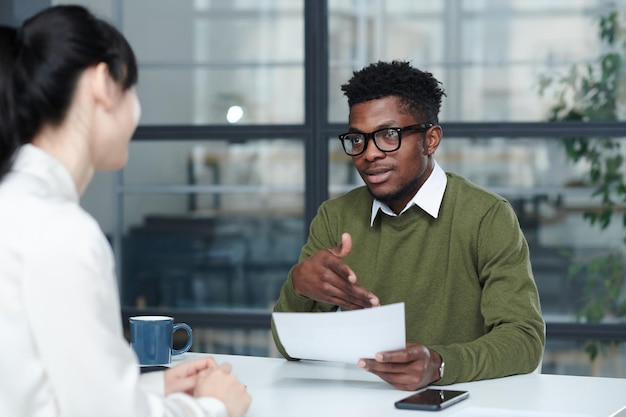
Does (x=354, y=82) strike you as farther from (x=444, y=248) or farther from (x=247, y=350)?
(x=247, y=350)

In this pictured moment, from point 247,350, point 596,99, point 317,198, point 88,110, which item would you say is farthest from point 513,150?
point 88,110

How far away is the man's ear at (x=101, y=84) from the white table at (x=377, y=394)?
59cm

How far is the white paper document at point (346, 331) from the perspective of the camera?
1542 mm

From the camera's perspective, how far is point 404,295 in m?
2.15

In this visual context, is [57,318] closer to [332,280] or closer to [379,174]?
[332,280]

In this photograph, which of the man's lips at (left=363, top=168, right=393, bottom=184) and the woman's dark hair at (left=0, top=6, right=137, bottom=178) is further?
the man's lips at (left=363, top=168, right=393, bottom=184)

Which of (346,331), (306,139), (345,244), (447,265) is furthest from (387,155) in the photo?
(306,139)

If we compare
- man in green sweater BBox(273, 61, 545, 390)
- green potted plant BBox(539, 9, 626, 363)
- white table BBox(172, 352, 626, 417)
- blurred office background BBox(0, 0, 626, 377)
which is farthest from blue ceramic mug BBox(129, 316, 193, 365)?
green potted plant BBox(539, 9, 626, 363)

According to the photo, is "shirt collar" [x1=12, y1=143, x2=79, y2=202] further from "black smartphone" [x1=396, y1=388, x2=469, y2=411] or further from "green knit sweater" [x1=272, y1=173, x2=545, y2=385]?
"green knit sweater" [x1=272, y1=173, x2=545, y2=385]

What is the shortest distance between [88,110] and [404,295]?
3.82 ft

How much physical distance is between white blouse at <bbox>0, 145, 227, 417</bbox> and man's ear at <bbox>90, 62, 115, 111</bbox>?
0.15 metres

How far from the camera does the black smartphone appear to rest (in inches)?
58.6

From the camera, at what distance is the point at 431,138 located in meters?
2.22

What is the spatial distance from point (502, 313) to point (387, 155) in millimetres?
454
